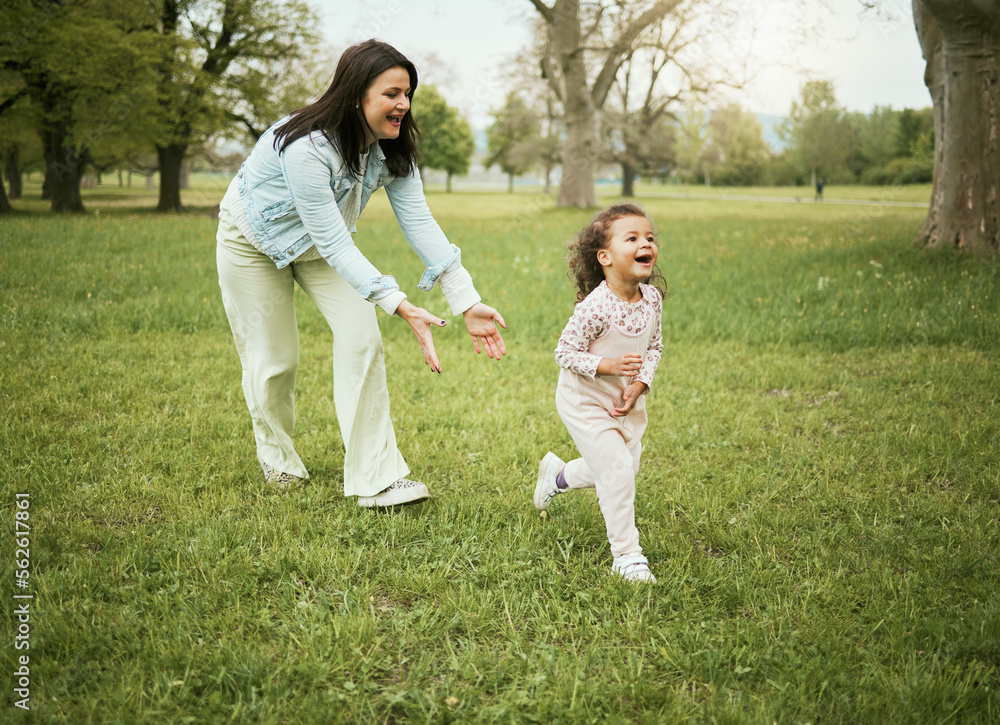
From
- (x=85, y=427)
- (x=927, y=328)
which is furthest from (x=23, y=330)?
(x=927, y=328)

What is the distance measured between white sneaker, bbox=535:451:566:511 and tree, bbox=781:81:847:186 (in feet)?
77.5

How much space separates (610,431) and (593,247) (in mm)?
851

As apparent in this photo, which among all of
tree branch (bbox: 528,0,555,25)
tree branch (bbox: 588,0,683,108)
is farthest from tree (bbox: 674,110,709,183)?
tree branch (bbox: 528,0,555,25)

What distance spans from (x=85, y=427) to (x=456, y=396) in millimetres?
2586

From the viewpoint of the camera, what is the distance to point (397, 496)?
351 cm

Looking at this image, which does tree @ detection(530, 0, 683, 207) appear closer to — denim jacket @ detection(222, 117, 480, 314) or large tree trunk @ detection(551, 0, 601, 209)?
large tree trunk @ detection(551, 0, 601, 209)

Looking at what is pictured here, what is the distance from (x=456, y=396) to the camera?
557 cm

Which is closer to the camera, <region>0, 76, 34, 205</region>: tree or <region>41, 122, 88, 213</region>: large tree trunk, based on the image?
<region>0, 76, 34, 205</region>: tree

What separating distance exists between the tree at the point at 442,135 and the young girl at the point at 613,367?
64.5 meters

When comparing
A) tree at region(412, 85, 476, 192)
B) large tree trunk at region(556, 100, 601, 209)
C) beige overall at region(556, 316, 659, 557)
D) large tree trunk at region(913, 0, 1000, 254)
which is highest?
tree at region(412, 85, 476, 192)

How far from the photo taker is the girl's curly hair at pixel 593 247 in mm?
3055

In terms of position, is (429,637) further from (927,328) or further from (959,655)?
(927,328)

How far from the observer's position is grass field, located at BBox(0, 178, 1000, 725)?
2.34 meters

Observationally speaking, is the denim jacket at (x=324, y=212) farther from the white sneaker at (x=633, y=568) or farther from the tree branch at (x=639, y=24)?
the tree branch at (x=639, y=24)
